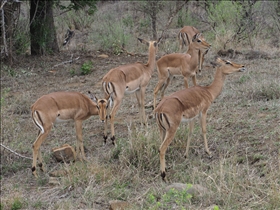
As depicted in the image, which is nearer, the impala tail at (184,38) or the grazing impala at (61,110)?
the grazing impala at (61,110)

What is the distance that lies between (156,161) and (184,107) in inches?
30.9

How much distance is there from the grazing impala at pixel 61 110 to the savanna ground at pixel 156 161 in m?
0.41

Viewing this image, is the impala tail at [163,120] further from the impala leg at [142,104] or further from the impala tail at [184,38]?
the impala tail at [184,38]

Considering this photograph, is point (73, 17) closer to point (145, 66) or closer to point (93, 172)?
point (145, 66)

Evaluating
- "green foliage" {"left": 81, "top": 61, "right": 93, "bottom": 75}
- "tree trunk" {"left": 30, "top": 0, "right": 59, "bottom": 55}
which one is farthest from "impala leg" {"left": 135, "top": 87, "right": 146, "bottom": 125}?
"tree trunk" {"left": 30, "top": 0, "right": 59, "bottom": 55}

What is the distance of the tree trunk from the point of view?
463 inches

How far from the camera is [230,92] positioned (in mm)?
8305

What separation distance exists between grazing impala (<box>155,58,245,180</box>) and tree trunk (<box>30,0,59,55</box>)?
20.4 feet

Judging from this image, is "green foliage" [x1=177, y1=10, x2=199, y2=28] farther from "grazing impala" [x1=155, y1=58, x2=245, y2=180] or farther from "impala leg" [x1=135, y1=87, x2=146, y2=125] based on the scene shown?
"grazing impala" [x1=155, y1=58, x2=245, y2=180]

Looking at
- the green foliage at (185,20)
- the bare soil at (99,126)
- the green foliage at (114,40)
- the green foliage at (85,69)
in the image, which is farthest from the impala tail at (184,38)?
the green foliage at (185,20)

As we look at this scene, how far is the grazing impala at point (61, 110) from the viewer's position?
6262 mm

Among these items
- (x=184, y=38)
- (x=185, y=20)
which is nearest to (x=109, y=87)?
(x=184, y=38)

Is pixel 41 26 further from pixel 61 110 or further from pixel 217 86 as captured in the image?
pixel 217 86

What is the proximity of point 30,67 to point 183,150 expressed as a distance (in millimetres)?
6053
